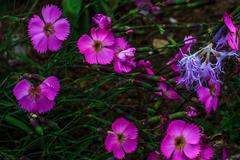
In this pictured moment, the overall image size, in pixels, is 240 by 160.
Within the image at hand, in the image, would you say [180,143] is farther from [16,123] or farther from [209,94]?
[16,123]

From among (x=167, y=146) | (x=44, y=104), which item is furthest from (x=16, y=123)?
(x=167, y=146)

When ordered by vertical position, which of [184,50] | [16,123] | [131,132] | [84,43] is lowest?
[16,123]

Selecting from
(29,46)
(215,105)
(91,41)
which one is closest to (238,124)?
(215,105)

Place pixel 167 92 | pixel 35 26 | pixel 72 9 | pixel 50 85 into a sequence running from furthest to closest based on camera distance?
pixel 72 9 < pixel 167 92 < pixel 35 26 < pixel 50 85

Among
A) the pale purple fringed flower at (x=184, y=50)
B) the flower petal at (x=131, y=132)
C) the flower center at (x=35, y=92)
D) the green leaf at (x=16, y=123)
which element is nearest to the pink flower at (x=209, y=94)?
the pale purple fringed flower at (x=184, y=50)

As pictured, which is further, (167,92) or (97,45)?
(167,92)

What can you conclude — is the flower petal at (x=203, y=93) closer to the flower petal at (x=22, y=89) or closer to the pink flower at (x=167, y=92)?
the pink flower at (x=167, y=92)
